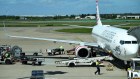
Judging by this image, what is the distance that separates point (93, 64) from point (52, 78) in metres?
8.97

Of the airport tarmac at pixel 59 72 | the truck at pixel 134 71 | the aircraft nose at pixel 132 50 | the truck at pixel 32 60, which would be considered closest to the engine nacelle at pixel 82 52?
the airport tarmac at pixel 59 72

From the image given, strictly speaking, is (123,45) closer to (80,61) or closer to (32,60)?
(80,61)

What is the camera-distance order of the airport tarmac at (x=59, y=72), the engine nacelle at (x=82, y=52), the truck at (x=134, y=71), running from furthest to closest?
the engine nacelle at (x=82, y=52)
the airport tarmac at (x=59, y=72)
the truck at (x=134, y=71)

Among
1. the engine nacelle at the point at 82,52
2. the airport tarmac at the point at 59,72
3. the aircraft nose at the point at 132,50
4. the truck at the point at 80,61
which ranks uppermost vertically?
the aircraft nose at the point at 132,50

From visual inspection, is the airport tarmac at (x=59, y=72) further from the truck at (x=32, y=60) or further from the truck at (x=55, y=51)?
the truck at (x=55, y=51)

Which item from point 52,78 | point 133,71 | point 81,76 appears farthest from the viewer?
point 81,76

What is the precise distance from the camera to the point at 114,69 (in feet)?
99.6

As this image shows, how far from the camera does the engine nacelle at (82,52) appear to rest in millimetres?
35247

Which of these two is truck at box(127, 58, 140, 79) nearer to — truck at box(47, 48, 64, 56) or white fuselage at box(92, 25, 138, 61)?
Result: white fuselage at box(92, 25, 138, 61)

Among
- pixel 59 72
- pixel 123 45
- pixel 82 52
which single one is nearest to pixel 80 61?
pixel 82 52

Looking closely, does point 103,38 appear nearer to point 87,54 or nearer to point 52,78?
point 87,54

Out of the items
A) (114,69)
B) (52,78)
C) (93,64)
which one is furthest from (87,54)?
(52,78)

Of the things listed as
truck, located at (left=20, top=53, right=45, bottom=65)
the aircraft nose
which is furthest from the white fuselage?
truck, located at (left=20, top=53, right=45, bottom=65)

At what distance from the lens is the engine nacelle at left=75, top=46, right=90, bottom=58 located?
3525cm
